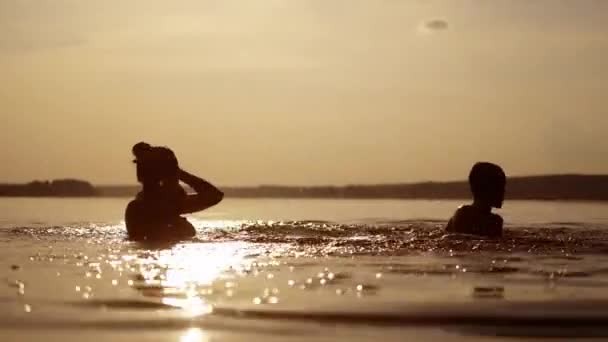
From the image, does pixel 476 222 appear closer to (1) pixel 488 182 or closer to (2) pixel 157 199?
(1) pixel 488 182

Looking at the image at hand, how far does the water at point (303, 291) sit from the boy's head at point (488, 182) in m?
1.43

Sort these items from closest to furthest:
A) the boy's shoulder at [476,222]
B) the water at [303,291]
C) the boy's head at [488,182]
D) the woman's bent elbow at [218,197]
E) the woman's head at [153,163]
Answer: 1. the water at [303,291]
2. the woman's head at [153,163]
3. the boy's head at [488,182]
4. the boy's shoulder at [476,222]
5. the woman's bent elbow at [218,197]

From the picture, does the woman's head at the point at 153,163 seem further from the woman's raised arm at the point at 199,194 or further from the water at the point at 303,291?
the water at the point at 303,291

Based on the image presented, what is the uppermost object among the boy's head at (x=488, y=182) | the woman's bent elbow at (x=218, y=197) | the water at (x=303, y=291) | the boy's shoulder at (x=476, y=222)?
the boy's head at (x=488, y=182)

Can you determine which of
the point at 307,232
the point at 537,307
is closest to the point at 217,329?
the point at 537,307

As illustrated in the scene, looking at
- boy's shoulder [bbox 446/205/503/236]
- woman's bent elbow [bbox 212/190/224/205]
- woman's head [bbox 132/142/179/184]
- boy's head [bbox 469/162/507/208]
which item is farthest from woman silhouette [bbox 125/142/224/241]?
boy's head [bbox 469/162/507/208]

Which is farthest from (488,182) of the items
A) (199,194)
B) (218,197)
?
(199,194)

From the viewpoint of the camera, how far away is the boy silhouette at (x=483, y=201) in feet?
44.2

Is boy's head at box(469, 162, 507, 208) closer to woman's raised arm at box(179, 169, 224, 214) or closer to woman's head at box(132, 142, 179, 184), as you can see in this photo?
woman's raised arm at box(179, 169, 224, 214)

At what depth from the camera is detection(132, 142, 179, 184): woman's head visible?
12.9 m

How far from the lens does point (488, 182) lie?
13562 millimetres

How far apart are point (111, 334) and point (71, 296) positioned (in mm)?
1766

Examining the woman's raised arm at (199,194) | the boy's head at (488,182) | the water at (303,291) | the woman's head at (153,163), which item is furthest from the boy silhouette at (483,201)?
the woman's head at (153,163)

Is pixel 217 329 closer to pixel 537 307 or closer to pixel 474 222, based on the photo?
pixel 537 307
